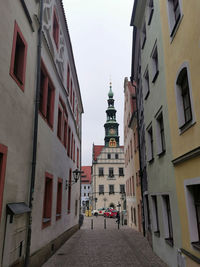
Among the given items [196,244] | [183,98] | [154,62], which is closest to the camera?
[196,244]

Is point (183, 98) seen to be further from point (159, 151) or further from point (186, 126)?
point (159, 151)

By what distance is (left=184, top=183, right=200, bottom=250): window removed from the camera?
627cm

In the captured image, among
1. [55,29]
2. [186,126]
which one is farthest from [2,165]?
[55,29]

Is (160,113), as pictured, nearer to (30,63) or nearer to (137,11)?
(30,63)

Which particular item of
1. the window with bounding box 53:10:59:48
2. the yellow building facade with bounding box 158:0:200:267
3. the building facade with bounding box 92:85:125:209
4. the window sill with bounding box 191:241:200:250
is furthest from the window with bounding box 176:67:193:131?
the building facade with bounding box 92:85:125:209

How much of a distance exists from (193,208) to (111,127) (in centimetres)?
5757

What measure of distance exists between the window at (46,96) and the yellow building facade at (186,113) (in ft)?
16.0

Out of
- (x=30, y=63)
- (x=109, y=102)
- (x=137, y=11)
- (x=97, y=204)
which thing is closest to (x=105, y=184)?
(x=97, y=204)

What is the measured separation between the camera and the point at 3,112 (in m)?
5.60

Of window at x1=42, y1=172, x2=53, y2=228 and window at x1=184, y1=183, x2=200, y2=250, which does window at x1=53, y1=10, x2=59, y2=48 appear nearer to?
window at x1=42, y1=172, x2=53, y2=228

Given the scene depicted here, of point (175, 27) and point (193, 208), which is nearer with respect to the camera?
point (193, 208)

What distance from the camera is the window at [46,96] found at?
9562 millimetres

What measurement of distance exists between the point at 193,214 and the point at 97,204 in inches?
2045

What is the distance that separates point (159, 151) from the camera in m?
9.86
